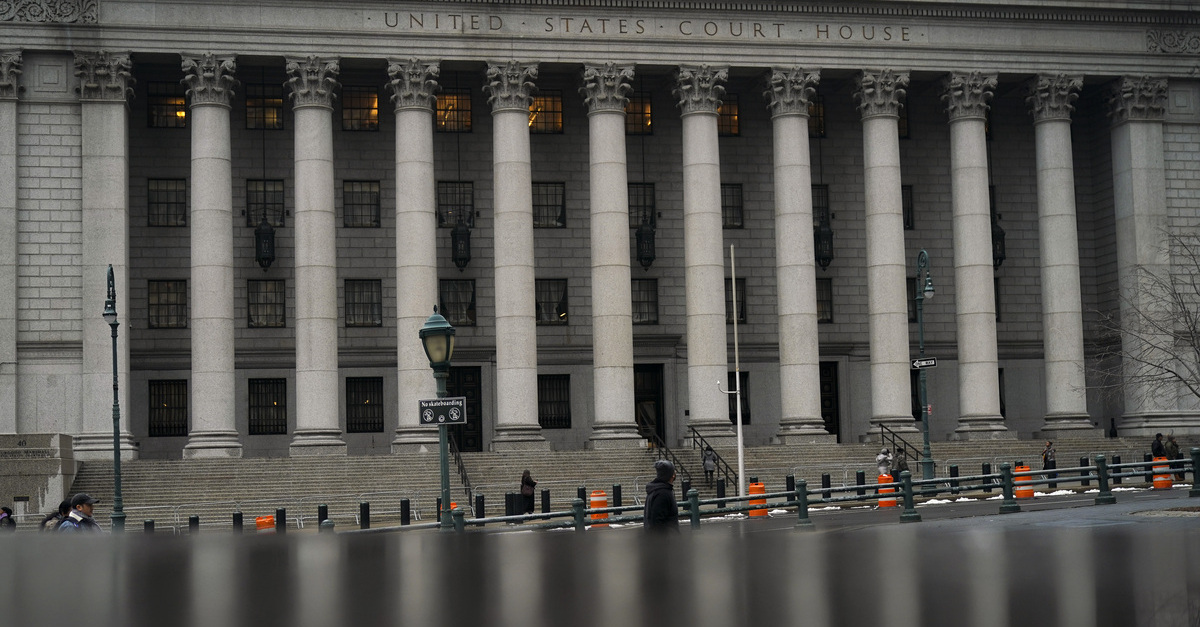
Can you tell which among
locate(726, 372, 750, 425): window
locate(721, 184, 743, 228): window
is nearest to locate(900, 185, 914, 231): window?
locate(721, 184, 743, 228): window

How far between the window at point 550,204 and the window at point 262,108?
10.1 metres

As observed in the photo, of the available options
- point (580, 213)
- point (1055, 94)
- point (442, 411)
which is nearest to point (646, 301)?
point (580, 213)

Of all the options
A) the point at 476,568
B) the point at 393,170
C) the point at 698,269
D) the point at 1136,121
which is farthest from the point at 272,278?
the point at 476,568

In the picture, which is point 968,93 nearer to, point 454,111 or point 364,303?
point 454,111

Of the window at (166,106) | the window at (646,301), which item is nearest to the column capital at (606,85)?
the window at (646,301)

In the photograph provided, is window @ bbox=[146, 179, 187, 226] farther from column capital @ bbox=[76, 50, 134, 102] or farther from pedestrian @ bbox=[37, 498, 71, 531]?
pedestrian @ bbox=[37, 498, 71, 531]

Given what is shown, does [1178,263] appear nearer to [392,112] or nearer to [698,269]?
[698,269]

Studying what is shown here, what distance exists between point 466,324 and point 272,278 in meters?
7.50

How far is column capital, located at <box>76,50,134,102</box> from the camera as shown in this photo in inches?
1779

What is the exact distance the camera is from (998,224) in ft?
185

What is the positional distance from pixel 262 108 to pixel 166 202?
500cm

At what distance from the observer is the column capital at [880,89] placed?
5038 centimetres

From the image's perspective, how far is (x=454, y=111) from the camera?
52844mm

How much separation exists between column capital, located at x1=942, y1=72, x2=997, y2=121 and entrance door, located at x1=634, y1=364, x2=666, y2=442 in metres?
15.1
